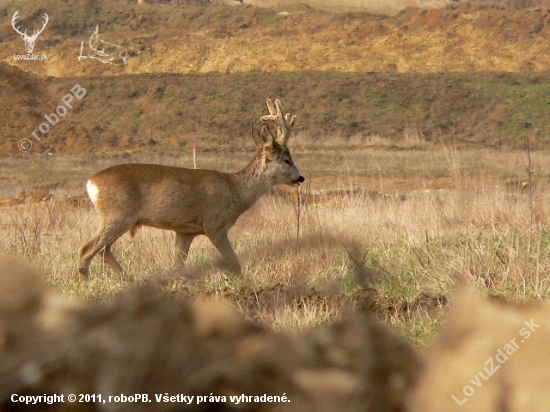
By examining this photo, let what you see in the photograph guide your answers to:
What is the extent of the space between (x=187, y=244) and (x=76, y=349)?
7.49 metres

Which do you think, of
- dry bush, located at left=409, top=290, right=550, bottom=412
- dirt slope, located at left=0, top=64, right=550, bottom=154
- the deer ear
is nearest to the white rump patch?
the deer ear

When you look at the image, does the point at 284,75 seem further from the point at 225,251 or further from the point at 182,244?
the point at 225,251

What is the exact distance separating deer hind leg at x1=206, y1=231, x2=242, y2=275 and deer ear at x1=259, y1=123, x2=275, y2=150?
1.30 m

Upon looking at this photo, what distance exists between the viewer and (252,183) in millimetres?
9469

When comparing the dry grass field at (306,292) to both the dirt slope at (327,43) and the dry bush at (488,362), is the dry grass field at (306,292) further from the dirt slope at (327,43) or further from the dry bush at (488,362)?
the dirt slope at (327,43)

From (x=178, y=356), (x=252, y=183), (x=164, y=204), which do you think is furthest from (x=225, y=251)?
(x=178, y=356)

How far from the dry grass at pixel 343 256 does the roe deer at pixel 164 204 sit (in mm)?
212

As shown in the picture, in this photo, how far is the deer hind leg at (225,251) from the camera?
7.15m

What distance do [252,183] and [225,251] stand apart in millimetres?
1262

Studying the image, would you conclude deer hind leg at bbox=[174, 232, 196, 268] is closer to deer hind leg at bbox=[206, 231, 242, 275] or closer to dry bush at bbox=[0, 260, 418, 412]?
deer hind leg at bbox=[206, 231, 242, 275]

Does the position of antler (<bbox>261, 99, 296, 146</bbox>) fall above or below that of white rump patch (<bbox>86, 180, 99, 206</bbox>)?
above

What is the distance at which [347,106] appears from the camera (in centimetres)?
4500

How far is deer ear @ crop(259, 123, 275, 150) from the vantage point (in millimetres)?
9516

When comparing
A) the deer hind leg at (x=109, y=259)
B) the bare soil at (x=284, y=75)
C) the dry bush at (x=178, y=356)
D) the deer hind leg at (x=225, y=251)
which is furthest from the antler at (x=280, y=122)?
the bare soil at (x=284, y=75)
